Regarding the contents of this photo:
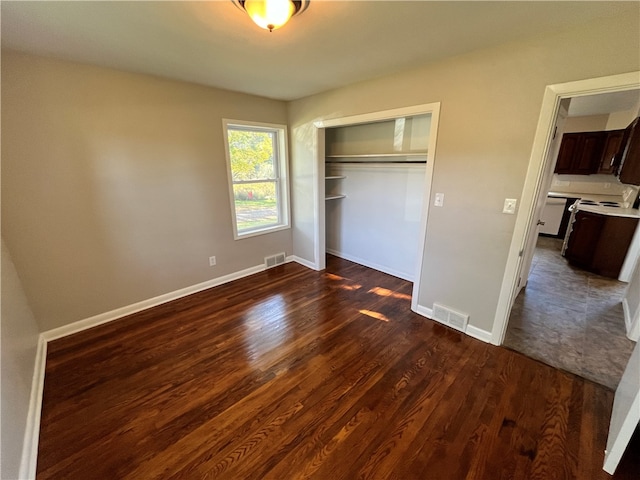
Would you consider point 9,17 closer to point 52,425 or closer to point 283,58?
point 283,58

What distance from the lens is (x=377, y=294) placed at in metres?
3.22

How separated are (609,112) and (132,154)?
25.0 feet

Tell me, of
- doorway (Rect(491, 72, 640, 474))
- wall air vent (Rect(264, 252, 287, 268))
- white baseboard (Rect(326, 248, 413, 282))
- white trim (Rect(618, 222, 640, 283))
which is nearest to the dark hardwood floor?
doorway (Rect(491, 72, 640, 474))

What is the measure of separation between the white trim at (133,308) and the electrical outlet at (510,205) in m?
3.11

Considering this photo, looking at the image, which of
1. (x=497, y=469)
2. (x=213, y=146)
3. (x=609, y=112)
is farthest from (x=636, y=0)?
(x=609, y=112)

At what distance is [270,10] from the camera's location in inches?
50.3

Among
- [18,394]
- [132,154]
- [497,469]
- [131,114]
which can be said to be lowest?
[497,469]

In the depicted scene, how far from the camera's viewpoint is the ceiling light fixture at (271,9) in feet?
4.16

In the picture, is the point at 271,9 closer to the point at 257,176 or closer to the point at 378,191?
the point at 257,176

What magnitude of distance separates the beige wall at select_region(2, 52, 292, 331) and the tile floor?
359 centimetres

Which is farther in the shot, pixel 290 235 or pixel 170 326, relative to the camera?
pixel 290 235

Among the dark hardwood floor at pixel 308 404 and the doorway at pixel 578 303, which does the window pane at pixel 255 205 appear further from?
the doorway at pixel 578 303

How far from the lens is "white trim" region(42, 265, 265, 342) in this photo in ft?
7.92

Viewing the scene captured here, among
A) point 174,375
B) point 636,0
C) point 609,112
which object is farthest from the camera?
point 609,112
